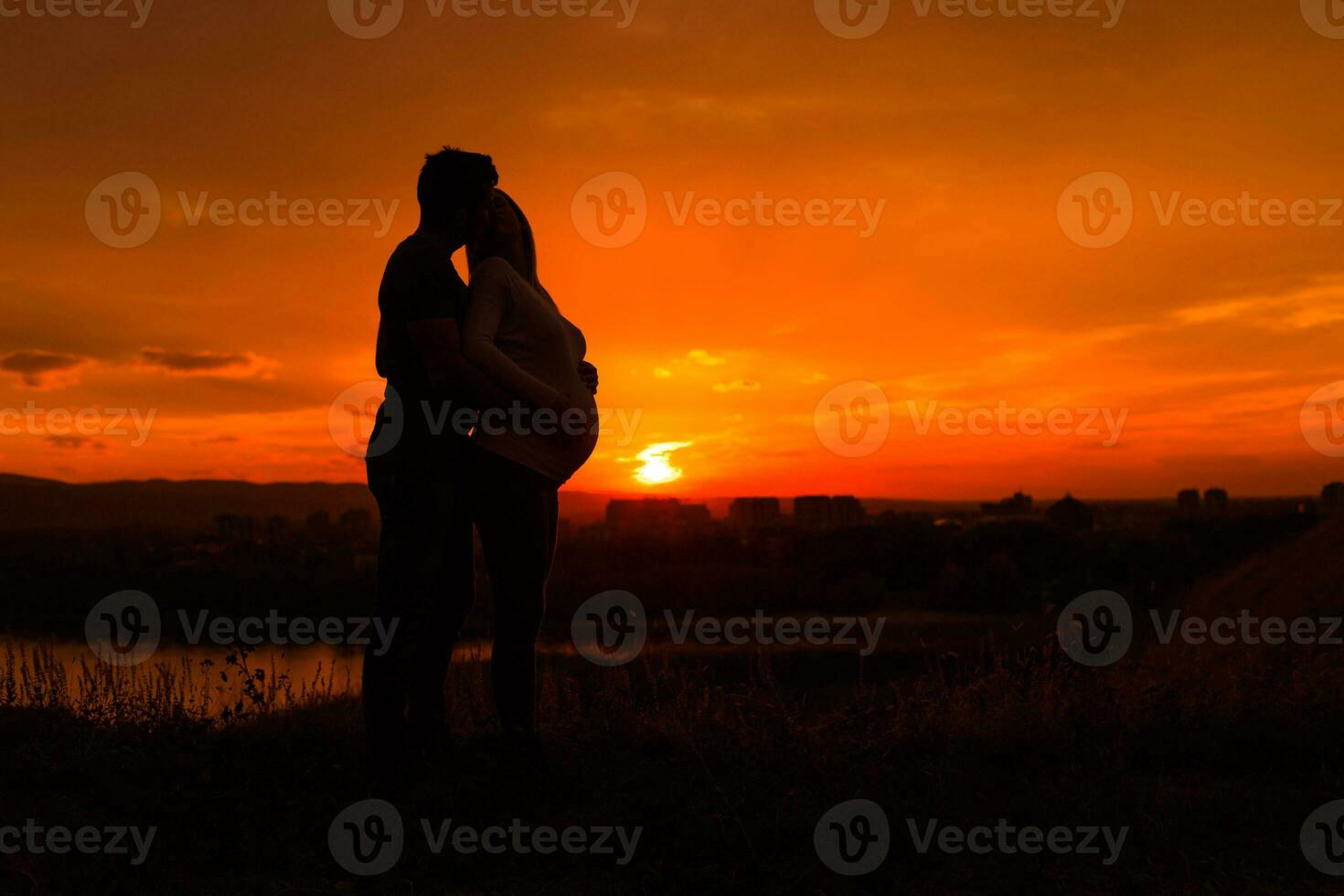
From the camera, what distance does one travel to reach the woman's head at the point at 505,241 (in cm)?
449

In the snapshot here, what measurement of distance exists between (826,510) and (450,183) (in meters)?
71.0

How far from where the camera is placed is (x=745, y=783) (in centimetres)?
447

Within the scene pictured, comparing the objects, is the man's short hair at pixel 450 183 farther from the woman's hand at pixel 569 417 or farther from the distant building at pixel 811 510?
the distant building at pixel 811 510

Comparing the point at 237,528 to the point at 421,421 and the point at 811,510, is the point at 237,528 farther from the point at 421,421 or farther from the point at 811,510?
the point at 421,421

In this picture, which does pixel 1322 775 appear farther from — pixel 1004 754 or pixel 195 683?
pixel 195 683

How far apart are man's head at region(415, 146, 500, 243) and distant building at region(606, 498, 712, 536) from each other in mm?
48974

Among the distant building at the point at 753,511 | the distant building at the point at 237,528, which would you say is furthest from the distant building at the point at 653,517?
the distant building at the point at 237,528

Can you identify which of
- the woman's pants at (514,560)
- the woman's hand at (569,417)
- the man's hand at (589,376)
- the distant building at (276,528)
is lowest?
the woman's pants at (514,560)

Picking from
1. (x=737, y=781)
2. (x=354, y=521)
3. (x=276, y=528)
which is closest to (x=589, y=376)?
(x=737, y=781)

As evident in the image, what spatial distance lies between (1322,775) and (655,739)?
3301 millimetres

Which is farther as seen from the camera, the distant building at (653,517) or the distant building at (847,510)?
the distant building at (847,510)

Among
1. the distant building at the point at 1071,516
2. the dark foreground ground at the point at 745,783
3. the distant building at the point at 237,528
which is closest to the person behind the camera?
the dark foreground ground at the point at 745,783

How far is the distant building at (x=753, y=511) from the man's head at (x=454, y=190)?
63955 mm

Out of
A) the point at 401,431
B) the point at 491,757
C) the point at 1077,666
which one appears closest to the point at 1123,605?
the point at 1077,666
